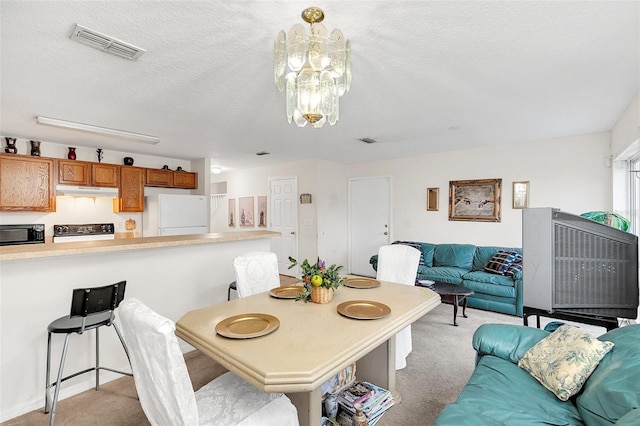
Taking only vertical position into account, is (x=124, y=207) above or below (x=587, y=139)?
below

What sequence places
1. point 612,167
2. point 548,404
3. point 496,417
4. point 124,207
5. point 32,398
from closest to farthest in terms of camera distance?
point 496,417, point 548,404, point 32,398, point 612,167, point 124,207

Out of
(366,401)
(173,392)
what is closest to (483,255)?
(366,401)

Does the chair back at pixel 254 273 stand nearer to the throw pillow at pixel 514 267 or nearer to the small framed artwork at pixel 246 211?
the throw pillow at pixel 514 267

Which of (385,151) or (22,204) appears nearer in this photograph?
(22,204)

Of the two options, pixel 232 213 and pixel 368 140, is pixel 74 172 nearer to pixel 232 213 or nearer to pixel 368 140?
pixel 232 213

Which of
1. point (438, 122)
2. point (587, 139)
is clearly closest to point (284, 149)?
point (438, 122)

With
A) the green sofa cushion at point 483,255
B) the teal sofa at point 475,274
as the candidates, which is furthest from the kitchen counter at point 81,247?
the green sofa cushion at point 483,255

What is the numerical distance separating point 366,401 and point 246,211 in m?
5.76

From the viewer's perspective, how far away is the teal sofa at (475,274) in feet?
12.8

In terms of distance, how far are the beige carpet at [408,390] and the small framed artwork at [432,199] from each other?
2477 millimetres

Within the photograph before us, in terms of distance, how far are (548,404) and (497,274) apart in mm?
2963

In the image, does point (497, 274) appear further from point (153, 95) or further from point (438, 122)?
point (153, 95)

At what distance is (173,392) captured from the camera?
1093 millimetres

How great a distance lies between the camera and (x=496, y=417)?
53.0 inches
